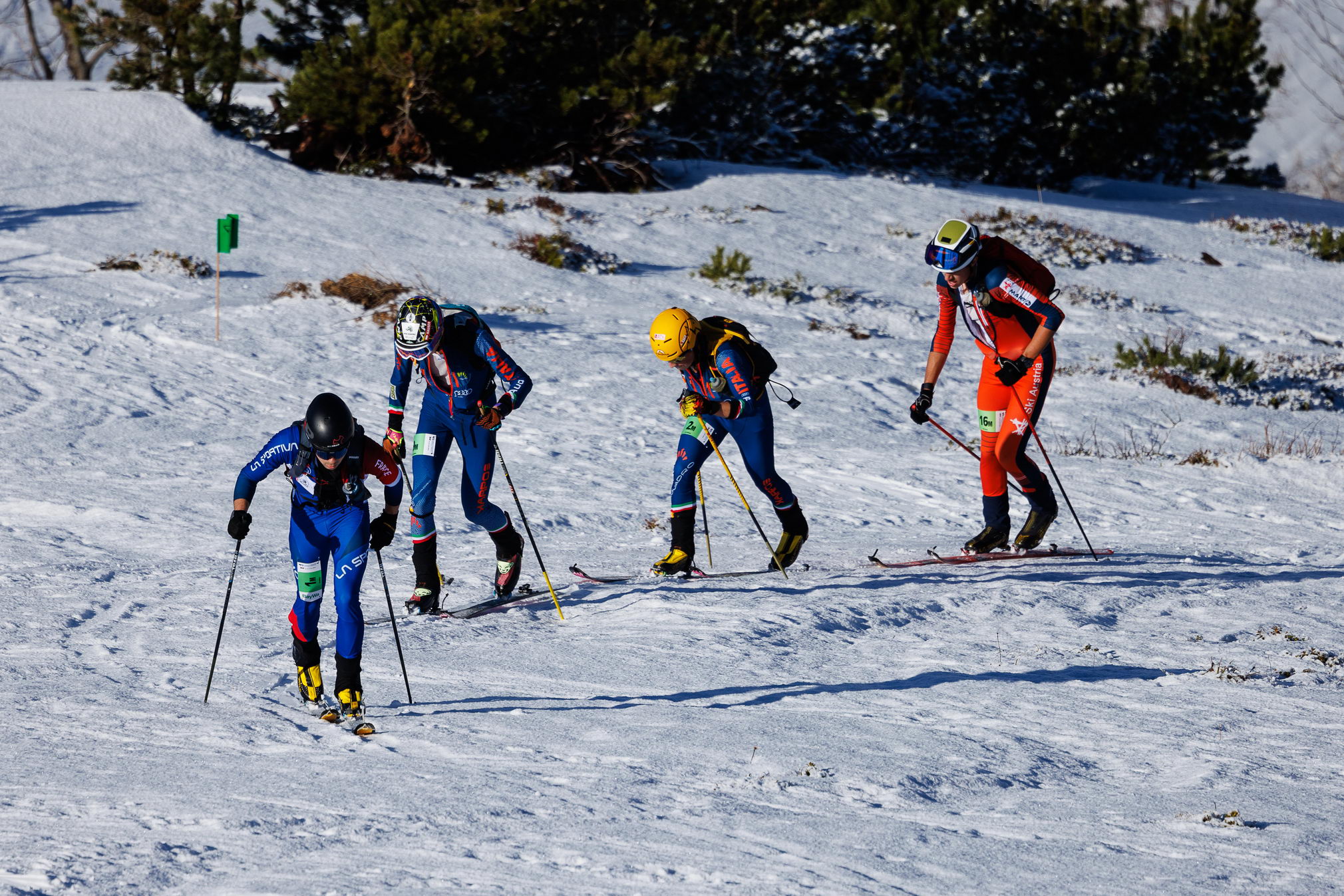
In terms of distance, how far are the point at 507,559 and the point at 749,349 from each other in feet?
7.10

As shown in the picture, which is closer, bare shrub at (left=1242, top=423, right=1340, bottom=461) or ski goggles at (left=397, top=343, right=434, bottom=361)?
ski goggles at (left=397, top=343, right=434, bottom=361)

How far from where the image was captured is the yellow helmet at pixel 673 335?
317 inches

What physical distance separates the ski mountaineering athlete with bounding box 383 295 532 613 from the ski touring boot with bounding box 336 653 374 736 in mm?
1967

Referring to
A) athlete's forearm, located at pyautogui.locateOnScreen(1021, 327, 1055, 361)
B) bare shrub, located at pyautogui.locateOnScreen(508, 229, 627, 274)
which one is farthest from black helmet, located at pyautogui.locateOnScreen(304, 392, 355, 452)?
bare shrub, located at pyautogui.locateOnScreen(508, 229, 627, 274)

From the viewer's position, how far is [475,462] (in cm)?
802

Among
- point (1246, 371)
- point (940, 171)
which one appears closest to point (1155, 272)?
point (1246, 371)

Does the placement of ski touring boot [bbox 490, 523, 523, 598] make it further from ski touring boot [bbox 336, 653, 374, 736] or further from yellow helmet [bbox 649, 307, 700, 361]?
ski touring boot [bbox 336, 653, 374, 736]

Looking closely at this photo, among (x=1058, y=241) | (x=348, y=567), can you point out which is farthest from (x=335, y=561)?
(x=1058, y=241)

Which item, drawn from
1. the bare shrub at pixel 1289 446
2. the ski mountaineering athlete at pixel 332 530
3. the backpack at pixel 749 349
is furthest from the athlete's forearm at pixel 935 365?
the bare shrub at pixel 1289 446

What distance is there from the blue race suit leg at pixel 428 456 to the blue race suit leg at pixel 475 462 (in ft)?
0.32

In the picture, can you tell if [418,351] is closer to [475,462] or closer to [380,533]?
[475,462]

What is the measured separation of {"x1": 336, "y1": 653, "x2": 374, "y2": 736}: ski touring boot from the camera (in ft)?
20.0

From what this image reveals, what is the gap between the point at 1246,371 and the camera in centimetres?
1642

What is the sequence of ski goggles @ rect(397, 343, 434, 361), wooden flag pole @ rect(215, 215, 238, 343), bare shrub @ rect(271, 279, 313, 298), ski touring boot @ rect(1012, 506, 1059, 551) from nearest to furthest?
ski goggles @ rect(397, 343, 434, 361), ski touring boot @ rect(1012, 506, 1059, 551), wooden flag pole @ rect(215, 215, 238, 343), bare shrub @ rect(271, 279, 313, 298)
